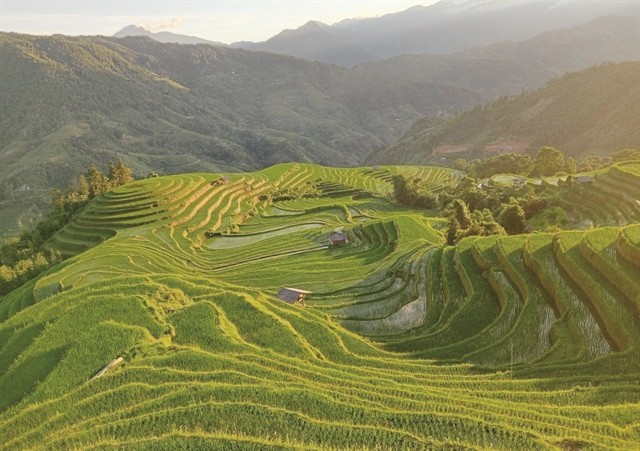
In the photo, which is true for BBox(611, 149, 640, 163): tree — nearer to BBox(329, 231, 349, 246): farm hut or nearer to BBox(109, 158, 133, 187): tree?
BBox(329, 231, 349, 246): farm hut

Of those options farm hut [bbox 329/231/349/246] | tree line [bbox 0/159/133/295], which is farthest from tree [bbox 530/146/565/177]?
tree line [bbox 0/159/133/295]

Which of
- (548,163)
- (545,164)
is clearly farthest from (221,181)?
(548,163)

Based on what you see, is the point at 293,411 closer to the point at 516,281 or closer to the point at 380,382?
the point at 380,382

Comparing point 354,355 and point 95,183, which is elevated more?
point 354,355

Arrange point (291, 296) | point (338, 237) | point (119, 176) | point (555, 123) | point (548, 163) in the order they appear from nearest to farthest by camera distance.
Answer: point (291, 296) < point (338, 237) < point (119, 176) < point (548, 163) < point (555, 123)

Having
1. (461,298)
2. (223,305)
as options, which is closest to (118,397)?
(223,305)

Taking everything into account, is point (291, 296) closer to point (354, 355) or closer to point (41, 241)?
point (354, 355)

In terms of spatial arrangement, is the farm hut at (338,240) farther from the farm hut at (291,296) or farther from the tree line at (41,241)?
the tree line at (41,241)
